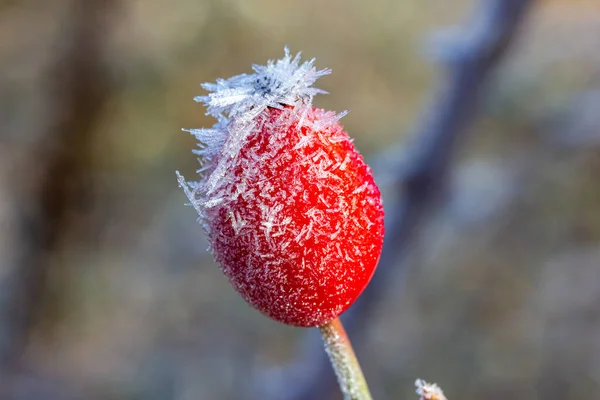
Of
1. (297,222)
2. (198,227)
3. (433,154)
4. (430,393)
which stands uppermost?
(198,227)

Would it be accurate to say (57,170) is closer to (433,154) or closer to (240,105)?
(433,154)

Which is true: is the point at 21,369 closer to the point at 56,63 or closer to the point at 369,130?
the point at 56,63

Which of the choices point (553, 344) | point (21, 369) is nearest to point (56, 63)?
point (21, 369)

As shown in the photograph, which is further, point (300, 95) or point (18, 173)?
point (18, 173)

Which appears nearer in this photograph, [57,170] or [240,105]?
[240,105]

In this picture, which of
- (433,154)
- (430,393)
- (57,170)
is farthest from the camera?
(57,170)

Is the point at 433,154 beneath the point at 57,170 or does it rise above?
beneath

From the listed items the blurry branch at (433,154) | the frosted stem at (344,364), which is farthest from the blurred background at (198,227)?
the frosted stem at (344,364)

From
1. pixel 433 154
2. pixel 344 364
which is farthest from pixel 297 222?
pixel 433 154
